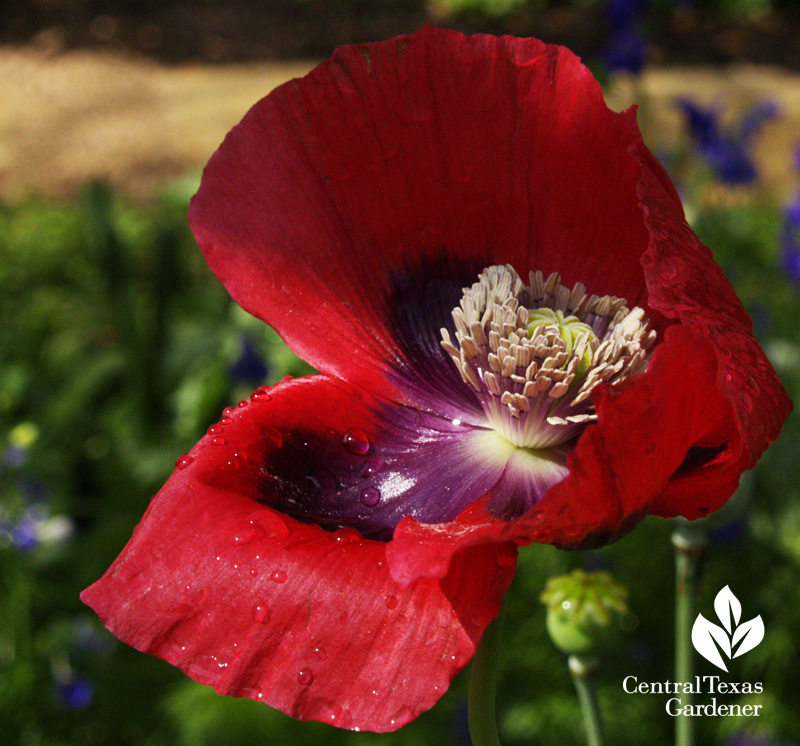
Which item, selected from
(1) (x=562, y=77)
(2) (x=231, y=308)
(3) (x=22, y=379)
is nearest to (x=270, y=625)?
(1) (x=562, y=77)

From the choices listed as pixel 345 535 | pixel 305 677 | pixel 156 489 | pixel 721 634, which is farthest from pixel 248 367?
pixel 305 677

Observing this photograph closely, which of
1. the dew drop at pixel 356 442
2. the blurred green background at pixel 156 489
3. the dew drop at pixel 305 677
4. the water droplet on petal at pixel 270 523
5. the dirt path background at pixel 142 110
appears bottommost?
the dirt path background at pixel 142 110

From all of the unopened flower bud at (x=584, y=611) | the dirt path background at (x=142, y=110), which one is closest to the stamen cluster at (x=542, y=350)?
the unopened flower bud at (x=584, y=611)

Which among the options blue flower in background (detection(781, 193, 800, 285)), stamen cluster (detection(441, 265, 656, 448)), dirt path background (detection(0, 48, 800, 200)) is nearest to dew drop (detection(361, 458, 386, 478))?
stamen cluster (detection(441, 265, 656, 448))

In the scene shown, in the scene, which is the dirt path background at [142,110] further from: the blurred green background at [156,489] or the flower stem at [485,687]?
the flower stem at [485,687]

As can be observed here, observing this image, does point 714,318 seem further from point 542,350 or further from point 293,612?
point 293,612

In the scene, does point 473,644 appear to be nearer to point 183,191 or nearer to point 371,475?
point 371,475
